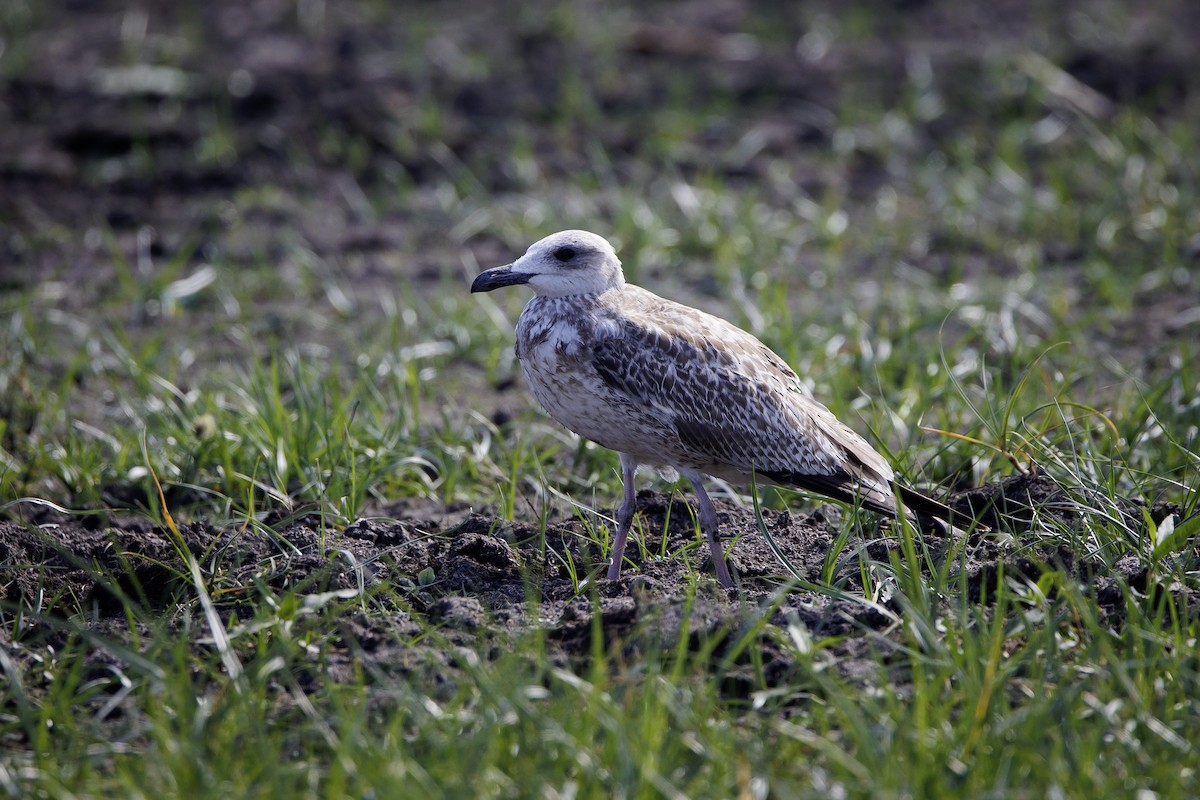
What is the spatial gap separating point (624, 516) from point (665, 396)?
47 cm

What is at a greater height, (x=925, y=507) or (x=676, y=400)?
(x=676, y=400)

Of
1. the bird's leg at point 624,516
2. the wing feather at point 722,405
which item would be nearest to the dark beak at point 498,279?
the wing feather at point 722,405

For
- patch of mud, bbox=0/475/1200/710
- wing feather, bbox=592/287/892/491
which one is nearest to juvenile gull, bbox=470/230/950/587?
wing feather, bbox=592/287/892/491

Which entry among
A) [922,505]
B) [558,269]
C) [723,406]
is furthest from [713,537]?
[558,269]

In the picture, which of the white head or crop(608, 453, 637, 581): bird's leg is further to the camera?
the white head

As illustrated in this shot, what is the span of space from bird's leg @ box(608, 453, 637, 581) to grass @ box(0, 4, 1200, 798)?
4.7 inches

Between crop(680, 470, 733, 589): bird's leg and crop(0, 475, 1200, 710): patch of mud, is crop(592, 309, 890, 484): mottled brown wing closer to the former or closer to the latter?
crop(680, 470, 733, 589): bird's leg

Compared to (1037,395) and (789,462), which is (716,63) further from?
(789,462)

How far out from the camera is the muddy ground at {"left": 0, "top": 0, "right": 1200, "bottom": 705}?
432 cm

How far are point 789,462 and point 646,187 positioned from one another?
4.64m

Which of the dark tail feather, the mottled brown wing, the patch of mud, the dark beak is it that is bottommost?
the patch of mud

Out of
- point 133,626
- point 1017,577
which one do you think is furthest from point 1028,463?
point 133,626

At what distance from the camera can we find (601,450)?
223 inches

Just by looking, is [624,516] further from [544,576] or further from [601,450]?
[601,450]
